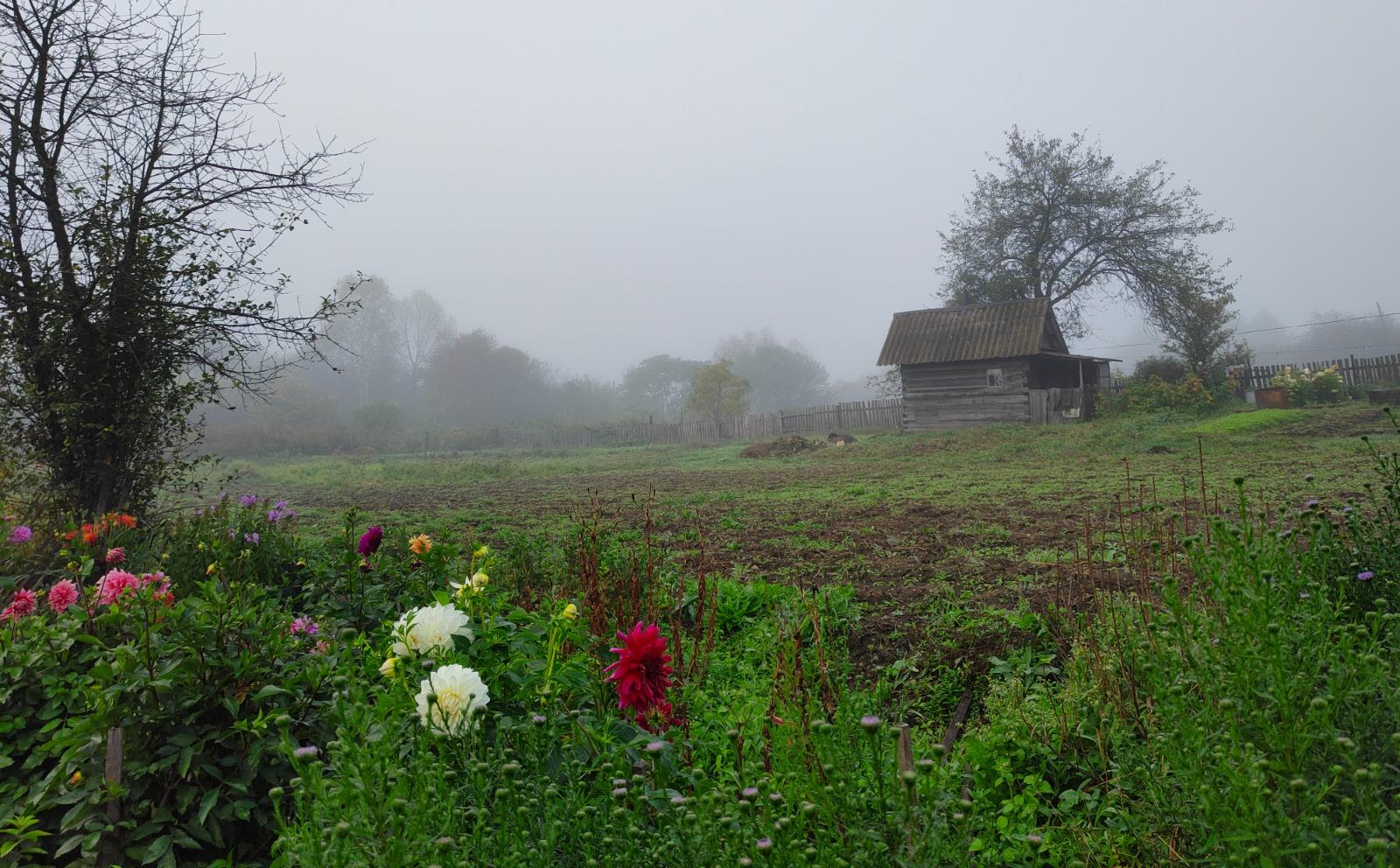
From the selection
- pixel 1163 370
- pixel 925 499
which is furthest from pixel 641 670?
pixel 1163 370

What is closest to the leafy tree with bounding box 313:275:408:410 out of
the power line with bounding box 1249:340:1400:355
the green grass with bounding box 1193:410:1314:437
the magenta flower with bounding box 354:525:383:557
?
the green grass with bounding box 1193:410:1314:437

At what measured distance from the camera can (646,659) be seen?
2152 millimetres

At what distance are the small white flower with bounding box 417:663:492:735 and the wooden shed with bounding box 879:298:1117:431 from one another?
25.1 metres

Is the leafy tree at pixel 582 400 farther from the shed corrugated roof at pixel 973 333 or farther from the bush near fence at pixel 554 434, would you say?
the shed corrugated roof at pixel 973 333

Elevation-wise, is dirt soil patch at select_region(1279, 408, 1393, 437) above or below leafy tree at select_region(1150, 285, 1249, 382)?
below

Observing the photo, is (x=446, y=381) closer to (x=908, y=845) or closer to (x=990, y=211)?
(x=990, y=211)

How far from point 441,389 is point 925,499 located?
54.7 m

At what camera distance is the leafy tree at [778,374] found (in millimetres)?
83562

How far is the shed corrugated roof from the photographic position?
83.4 feet

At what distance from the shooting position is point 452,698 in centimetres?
174

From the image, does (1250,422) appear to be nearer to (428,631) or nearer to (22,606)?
(428,631)

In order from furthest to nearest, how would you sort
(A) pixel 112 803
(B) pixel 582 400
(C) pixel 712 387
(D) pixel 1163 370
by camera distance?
1. (B) pixel 582 400
2. (C) pixel 712 387
3. (D) pixel 1163 370
4. (A) pixel 112 803

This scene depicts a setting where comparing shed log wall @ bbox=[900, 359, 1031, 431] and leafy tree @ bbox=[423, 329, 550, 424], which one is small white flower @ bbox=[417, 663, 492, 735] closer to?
shed log wall @ bbox=[900, 359, 1031, 431]

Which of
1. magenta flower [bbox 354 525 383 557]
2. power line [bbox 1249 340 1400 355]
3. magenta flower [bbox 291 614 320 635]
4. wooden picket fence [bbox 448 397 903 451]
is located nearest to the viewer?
magenta flower [bbox 291 614 320 635]
